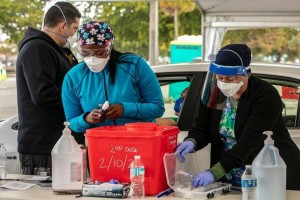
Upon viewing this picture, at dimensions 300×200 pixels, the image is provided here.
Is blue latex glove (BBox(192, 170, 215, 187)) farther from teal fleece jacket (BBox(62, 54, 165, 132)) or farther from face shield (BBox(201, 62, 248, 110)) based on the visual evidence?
teal fleece jacket (BBox(62, 54, 165, 132))

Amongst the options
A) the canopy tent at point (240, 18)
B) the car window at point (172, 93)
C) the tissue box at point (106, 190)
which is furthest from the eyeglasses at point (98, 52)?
the canopy tent at point (240, 18)

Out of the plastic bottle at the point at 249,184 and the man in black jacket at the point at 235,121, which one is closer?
the plastic bottle at the point at 249,184

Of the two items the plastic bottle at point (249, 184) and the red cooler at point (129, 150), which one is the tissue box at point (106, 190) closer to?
the red cooler at point (129, 150)

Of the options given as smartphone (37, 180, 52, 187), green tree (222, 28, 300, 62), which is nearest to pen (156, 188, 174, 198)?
smartphone (37, 180, 52, 187)

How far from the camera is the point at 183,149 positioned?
9.77 ft

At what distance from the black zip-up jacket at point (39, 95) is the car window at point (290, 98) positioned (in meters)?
1.72

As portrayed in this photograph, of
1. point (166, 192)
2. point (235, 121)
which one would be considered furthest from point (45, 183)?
point (235, 121)

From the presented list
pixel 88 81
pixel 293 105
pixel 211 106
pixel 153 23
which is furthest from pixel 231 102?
pixel 153 23

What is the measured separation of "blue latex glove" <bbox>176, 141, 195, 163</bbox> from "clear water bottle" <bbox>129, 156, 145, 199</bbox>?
8.9 inches

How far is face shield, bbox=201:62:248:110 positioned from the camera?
287cm

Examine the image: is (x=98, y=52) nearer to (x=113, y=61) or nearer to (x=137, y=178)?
(x=113, y=61)

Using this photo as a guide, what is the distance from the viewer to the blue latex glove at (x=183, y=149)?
9.65 feet

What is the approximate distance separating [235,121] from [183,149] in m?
0.29

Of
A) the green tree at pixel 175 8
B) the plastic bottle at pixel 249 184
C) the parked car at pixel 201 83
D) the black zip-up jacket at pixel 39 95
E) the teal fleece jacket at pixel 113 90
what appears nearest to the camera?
the plastic bottle at pixel 249 184
